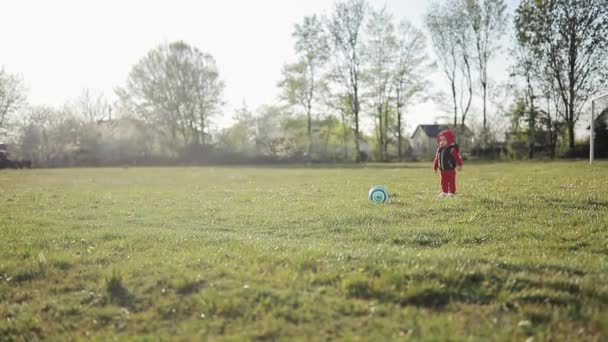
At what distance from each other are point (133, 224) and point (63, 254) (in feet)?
12.5

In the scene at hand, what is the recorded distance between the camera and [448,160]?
47.9 feet

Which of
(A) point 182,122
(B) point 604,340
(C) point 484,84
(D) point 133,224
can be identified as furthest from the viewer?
(A) point 182,122

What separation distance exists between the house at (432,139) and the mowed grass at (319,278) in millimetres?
49311

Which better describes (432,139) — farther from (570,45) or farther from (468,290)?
(468,290)

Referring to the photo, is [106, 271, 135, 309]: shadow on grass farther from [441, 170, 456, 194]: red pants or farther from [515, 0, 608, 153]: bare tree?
[515, 0, 608, 153]: bare tree

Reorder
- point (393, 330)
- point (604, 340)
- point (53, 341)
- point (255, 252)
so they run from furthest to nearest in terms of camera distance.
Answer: point (255, 252) < point (53, 341) < point (393, 330) < point (604, 340)

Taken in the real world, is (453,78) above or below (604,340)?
above

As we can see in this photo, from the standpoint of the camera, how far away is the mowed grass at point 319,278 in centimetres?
502

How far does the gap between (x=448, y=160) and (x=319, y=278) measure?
9882 millimetres

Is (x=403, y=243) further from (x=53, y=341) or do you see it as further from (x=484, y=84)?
(x=484, y=84)

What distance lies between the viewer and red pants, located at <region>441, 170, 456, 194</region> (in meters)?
14.9

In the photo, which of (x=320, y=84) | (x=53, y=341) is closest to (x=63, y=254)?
(x=53, y=341)

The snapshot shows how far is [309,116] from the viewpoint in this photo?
2456 inches

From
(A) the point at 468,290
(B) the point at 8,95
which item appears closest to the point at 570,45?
(A) the point at 468,290
